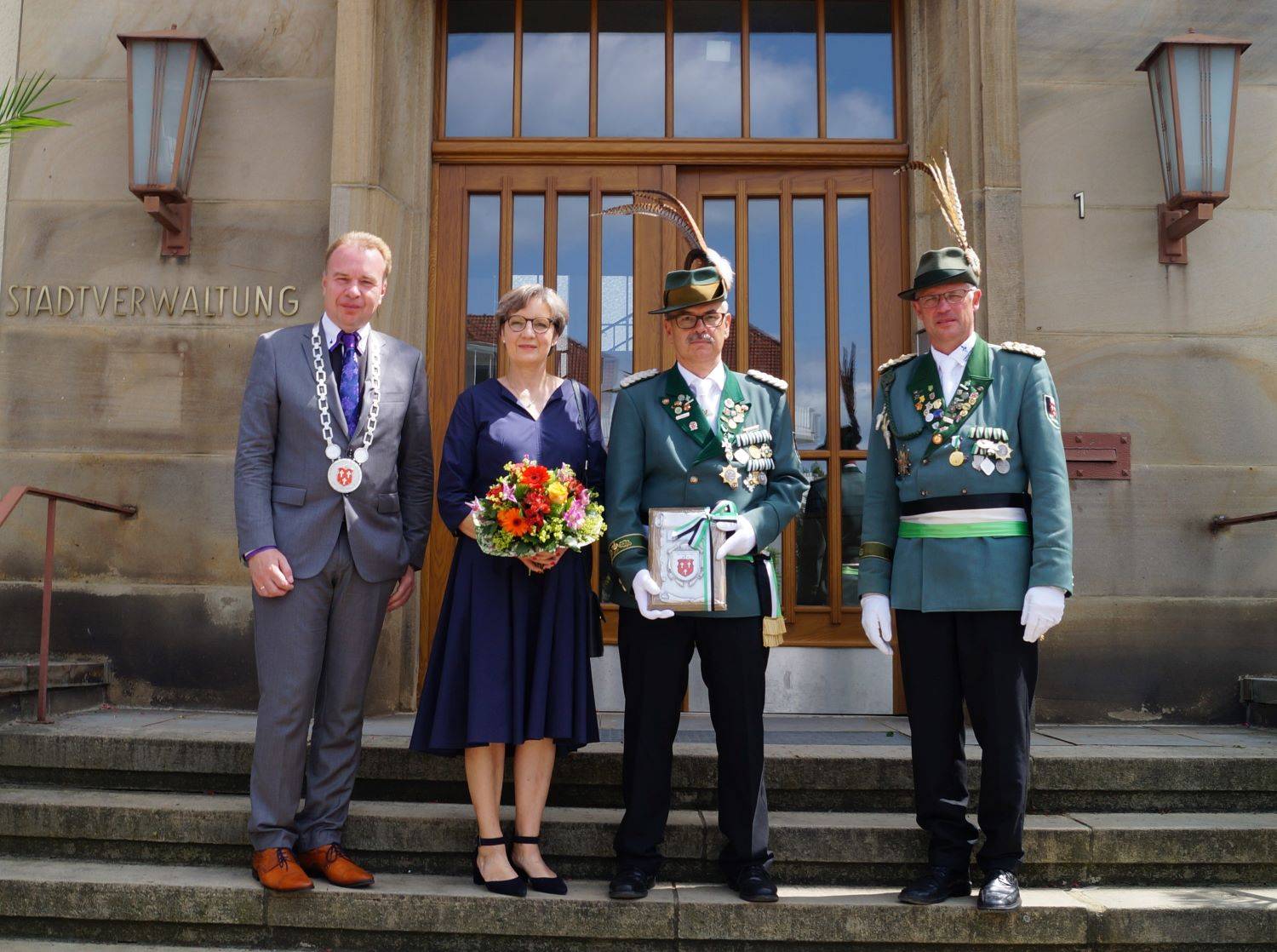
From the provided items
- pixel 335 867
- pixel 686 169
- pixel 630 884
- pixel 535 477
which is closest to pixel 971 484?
pixel 535 477

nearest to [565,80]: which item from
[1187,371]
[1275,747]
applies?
[1187,371]

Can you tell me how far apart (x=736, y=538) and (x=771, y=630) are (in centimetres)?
33

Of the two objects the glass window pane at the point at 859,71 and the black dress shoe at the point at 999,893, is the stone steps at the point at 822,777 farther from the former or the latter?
the glass window pane at the point at 859,71

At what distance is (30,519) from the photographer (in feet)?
17.8

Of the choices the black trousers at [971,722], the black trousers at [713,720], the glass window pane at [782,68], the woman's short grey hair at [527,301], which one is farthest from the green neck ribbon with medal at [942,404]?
the glass window pane at [782,68]

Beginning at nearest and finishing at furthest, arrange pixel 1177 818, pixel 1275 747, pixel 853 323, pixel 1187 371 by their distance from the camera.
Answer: pixel 1177 818, pixel 1275 747, pixel 1187 371, pixel 853 323

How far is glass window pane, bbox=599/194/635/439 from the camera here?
5.76 m

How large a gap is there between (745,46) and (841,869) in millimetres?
4096

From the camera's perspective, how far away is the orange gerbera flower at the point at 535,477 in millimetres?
3363

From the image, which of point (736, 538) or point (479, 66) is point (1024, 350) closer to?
point (736, 538)

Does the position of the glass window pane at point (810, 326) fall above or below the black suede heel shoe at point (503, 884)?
above

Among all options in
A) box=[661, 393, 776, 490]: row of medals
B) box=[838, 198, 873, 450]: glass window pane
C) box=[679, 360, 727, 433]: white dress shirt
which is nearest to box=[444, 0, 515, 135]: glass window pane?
box=[838, 198, 873, 450]: glass window pane

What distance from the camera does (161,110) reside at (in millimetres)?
5273

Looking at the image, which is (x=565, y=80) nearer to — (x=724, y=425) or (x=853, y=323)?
(x=853, y=323)
